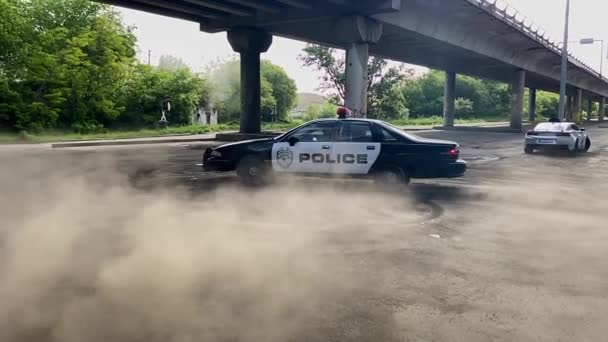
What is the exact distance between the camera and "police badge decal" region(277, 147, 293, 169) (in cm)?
995

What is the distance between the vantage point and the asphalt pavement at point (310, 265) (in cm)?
359

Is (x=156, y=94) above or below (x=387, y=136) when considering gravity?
above

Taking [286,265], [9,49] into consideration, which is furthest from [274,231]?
[9,49]

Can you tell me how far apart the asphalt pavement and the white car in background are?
9.75 meters

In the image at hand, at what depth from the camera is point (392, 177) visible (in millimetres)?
9648

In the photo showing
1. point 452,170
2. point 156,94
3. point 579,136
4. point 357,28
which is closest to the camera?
point 452,170

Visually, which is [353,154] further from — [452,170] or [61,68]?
[61,68]

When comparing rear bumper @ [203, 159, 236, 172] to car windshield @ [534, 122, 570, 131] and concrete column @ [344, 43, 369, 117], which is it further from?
car windshield @ [534, 122, 570, 131]

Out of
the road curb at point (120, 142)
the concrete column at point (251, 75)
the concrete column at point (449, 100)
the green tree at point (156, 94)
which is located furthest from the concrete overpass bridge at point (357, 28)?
the green tree at point (156, 94)

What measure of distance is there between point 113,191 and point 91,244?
13.2 feet

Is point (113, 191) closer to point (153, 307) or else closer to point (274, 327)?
point (153, 307)

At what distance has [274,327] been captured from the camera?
11.5 ft

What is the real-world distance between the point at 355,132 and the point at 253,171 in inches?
88.6

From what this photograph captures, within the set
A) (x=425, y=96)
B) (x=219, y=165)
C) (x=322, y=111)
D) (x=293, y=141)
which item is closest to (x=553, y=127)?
(x=293, y=141)
